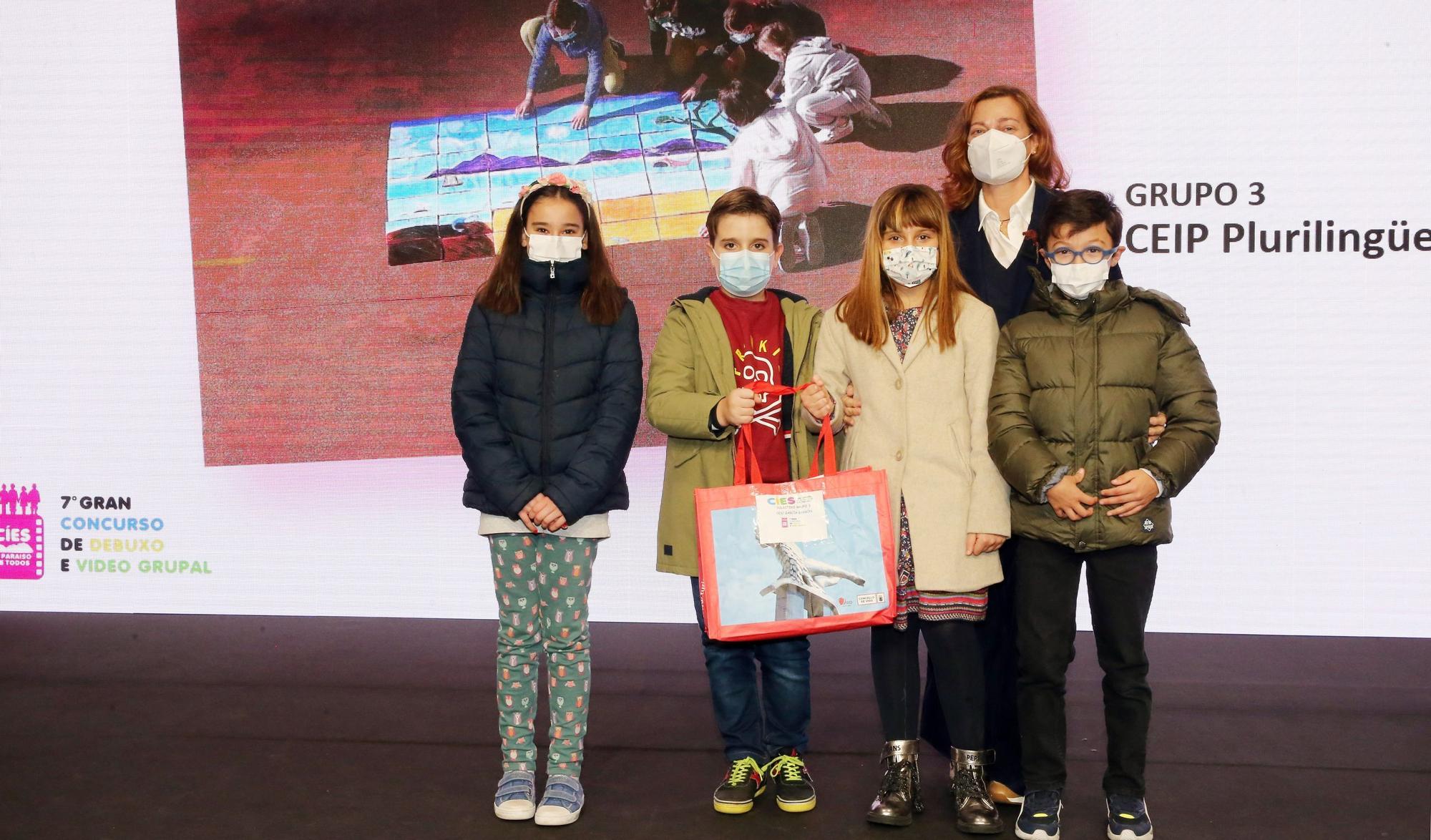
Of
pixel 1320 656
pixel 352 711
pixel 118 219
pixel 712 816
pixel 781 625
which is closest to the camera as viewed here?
pixel 781 625

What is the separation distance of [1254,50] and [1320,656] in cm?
208

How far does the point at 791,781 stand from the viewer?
2.59m

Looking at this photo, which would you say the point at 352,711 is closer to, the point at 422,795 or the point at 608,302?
the point at 422,795

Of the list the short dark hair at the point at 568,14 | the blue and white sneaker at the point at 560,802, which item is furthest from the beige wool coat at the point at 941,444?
Answer: the short dark hair at the point at 568,14

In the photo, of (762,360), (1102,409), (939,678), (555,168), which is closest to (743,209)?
(762,360)

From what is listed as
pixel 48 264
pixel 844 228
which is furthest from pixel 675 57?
pixel 48 264

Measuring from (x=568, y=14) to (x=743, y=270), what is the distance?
80.0 inches

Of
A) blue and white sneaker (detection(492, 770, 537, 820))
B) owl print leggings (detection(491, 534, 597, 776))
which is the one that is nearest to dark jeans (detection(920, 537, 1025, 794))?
owl print leggings (detection(491, 534, 597, 776))

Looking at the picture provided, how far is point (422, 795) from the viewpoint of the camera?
8.76 feet

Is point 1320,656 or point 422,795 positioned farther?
point 1320,656

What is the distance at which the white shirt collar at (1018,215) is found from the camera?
2.63m

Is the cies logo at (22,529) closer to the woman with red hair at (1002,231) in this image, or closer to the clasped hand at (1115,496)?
the woman with red hair at (1002,231)

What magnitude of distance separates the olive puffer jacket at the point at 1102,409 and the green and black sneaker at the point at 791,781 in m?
0.76

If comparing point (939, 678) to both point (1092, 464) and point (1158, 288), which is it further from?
point (1158, 288)
